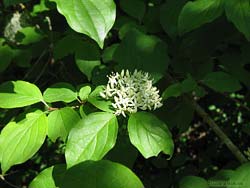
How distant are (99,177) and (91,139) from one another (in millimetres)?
186

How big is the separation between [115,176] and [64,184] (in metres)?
0.18

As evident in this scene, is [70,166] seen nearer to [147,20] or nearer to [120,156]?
[120,156]

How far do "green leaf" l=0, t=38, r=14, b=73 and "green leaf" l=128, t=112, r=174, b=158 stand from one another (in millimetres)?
1224

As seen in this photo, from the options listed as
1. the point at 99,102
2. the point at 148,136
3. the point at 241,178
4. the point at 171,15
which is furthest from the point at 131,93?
the point at 171,15

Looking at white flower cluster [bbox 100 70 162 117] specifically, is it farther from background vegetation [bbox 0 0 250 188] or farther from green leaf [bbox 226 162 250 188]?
green leaf [bbox 226 162 250 188]

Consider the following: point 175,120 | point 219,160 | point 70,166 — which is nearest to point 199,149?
point 219,160

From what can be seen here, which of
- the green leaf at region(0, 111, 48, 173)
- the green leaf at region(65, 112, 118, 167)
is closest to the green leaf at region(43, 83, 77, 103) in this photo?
the green leaf at region(0, 111, 48, 173)

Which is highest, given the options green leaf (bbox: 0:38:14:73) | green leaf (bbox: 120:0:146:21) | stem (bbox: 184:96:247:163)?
green leaf (bbox: 120:0:146:21)

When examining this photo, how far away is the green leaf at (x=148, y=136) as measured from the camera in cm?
141

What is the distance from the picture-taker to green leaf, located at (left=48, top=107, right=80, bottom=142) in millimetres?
1562

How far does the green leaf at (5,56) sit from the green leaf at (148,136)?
1.22 metres

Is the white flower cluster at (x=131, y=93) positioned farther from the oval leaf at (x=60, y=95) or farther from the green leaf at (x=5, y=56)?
the green leaf at (x=5, y=56)

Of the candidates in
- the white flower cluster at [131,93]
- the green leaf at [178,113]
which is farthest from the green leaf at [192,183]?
the green leaf at [178,113]

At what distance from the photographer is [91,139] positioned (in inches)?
55.6
